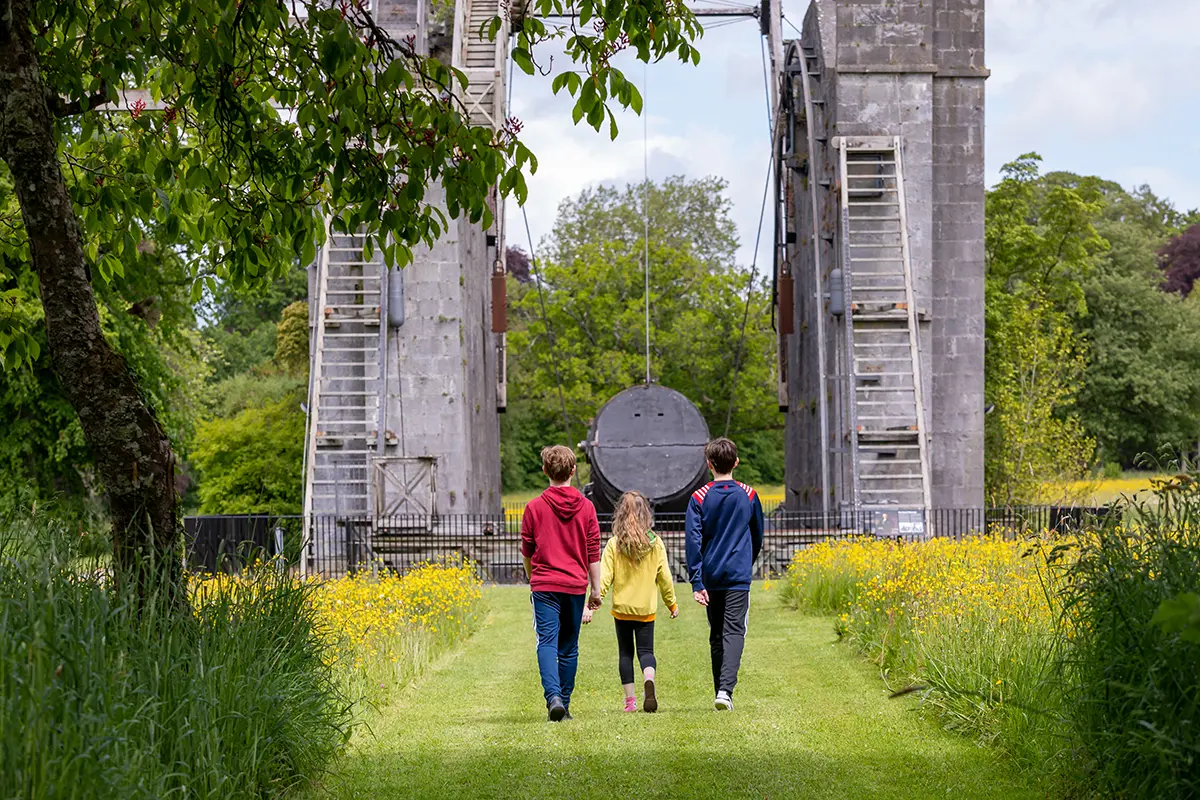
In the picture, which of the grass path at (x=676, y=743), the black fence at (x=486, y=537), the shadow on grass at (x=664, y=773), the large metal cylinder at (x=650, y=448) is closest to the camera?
the shadow on grass at (x=664, y=773)

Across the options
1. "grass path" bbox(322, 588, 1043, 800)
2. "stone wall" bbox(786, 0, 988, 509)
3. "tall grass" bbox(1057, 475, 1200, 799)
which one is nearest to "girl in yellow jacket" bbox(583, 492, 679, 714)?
"grass path" bbox(322, 588, 1043, 800)

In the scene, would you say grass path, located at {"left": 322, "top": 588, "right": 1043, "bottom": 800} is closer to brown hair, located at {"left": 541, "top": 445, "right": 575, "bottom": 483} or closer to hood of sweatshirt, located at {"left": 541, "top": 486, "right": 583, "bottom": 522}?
hood of sweatshirt, located at {"left": 541, "top": 486, "right": 583, "bottom": 522}

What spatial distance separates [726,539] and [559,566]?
4.01 feet

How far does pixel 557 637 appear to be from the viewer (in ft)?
32.5

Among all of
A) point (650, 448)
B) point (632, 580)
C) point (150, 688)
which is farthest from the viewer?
point (650, 448)

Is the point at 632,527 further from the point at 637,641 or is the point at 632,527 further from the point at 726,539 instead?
the point at 637,641

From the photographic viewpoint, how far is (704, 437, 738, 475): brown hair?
10133mm

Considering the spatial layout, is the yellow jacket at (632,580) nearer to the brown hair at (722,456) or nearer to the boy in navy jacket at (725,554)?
the boy in navy jacket at (725,554)

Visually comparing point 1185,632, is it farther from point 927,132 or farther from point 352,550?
point 927,132

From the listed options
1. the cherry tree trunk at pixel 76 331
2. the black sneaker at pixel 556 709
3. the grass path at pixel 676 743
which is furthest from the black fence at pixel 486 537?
the cherry tree trunk at pixel 76 331

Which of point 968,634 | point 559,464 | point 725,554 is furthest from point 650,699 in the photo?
point 968,634

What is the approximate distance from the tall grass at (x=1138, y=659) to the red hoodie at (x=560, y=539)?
3504mm

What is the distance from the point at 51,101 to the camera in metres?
8.36

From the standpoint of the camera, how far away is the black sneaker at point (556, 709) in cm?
984
